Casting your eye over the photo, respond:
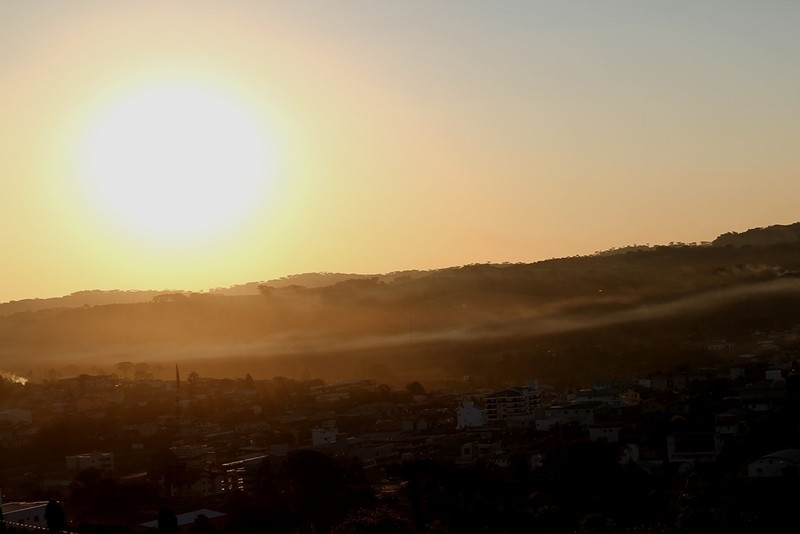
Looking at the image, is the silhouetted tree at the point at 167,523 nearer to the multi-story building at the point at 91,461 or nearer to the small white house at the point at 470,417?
the multi-story building at the point at 91,461

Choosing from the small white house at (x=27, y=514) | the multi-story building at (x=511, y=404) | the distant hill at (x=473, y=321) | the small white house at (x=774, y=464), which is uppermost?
the distant hill at (x=473, y=321)

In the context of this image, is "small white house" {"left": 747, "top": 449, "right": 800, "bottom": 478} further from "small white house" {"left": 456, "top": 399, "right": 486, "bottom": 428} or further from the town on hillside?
"small white house" {"left": 456, "top": 399, "right": 486, "bottom": 428}

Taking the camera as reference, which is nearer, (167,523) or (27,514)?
(167,523)

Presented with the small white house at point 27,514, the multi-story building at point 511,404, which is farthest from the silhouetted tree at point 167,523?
the multi-story building at point 511,404

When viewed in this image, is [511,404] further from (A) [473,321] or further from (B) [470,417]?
(A) [473,321]

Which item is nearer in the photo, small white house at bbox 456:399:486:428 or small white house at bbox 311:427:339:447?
small white house at bbox 311:427:339:447

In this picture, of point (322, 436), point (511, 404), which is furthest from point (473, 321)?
point (322, 436)

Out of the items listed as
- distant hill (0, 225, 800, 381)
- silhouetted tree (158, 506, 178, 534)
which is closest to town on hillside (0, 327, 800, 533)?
silhouetted tree (158, 506, 178, 534)

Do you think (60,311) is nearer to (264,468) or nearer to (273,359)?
(273,359)

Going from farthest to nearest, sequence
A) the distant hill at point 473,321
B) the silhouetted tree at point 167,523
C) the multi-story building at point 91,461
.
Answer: the distant hill at point 473,321 → the multi-story building at point 91,461 → the silhouetted tree at point 167,523

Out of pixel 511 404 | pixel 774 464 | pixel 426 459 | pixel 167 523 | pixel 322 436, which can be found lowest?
pixel 774 464

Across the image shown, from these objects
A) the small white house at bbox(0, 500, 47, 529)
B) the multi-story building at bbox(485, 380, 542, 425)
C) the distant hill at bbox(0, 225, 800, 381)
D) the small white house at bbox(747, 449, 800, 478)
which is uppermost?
the distant hill at bbox(0, 225, 800, 381)
